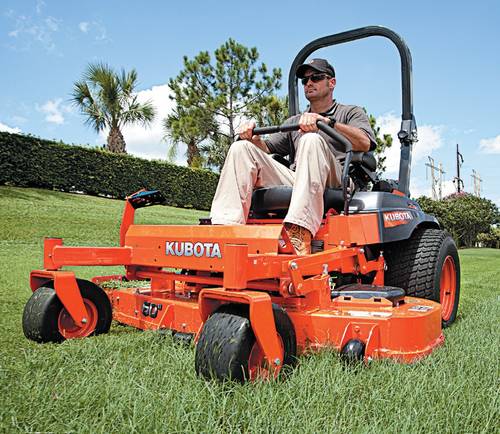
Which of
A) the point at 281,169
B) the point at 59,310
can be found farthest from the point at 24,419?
the point at 281,169

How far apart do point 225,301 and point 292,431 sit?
71cm

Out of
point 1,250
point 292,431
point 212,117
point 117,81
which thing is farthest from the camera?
point 212,117

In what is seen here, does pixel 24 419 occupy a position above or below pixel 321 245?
below

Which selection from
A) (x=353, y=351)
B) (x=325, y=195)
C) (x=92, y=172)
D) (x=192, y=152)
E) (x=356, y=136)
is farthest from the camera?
(x=192, y=152)

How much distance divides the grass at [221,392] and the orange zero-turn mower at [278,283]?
0.11 meters

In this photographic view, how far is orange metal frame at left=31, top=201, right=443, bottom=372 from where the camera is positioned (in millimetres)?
2332

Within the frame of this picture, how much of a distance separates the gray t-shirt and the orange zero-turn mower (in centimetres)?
18

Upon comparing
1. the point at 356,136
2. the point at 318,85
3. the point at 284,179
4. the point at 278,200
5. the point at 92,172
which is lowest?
the point at 278,200

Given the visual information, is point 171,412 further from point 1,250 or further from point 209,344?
point 1,250

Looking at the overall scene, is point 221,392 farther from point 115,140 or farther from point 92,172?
point 115,140

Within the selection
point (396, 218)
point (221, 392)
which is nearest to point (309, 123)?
point (396, 218)

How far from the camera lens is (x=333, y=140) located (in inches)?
145

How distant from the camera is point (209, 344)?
2119 mm

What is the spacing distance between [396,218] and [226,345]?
1837 mm
